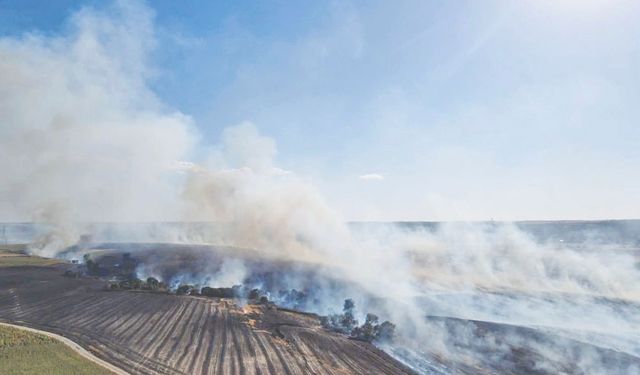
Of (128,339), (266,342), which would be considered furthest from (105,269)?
(266,342)

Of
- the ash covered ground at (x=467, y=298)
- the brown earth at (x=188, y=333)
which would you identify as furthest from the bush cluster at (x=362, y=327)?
the brown earth at (x=188, y=333)

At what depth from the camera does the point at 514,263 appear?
347ft

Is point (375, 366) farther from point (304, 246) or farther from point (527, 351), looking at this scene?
point (304, 246)

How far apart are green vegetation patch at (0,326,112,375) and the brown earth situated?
2.62 m

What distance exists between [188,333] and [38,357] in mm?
14908

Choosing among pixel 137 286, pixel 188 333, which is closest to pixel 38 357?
pixel 188 333

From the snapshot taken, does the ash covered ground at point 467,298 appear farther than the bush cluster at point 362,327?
No

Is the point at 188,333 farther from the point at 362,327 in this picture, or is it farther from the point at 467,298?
the point at 467,298

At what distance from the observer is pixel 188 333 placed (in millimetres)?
47750

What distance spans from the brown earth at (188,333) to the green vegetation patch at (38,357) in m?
2.62

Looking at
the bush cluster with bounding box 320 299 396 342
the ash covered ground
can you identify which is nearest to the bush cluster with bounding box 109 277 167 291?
the ash covered ground

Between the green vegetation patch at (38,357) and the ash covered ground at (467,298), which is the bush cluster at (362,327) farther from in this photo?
the green vegetation patch at (38,357)

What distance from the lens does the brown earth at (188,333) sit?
128ft

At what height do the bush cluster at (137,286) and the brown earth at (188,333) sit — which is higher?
the bush cluster at (137,286)
